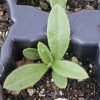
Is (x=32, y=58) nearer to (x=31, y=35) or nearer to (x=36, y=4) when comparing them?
(x=31, y=35)

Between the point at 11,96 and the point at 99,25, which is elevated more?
the point at 99,25

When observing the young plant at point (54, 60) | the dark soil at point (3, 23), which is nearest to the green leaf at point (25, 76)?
the young plant at point (54, 60)

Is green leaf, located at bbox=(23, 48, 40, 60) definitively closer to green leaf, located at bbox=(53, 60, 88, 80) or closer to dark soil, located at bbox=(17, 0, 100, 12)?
green leaf, located at bbox=(53, 60, 88, 80)

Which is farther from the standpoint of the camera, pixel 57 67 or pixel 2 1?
pixel 2 1

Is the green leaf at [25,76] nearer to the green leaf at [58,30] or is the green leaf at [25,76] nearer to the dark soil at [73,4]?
the green leaf at [58,30]

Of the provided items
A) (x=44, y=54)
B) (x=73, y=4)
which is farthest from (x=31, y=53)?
(x=73, y=4)

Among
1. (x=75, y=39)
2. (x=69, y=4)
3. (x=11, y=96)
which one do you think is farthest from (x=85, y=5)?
(x=11, y=96)
